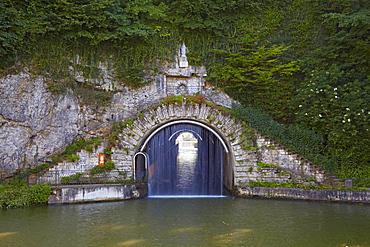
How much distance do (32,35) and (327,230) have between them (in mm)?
15389

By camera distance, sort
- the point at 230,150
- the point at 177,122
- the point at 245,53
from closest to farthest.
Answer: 1. the point at 177,122
2. the point at 230,150
3. the point at 245,53

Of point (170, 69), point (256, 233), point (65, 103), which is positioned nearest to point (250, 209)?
point (256, 233)

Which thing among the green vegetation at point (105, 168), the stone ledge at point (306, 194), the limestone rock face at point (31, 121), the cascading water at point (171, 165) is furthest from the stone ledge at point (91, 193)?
the stone ledge at point (306, 194)

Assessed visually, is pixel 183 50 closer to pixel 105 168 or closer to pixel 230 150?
pixel 230 150

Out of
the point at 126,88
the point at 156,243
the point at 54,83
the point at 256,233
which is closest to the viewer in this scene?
the point at 156,243

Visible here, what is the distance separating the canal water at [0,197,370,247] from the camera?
9.17 metres

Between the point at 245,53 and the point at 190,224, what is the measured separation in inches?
459

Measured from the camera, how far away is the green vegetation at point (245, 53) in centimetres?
1574

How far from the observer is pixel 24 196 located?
515 inches

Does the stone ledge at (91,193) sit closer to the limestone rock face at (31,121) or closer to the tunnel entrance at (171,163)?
the tunnel entrance at (171,163)

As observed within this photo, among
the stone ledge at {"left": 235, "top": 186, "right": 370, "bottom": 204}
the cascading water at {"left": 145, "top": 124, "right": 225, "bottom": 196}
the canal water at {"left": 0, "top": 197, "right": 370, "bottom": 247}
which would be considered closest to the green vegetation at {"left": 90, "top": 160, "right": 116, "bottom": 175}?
the canal water at {"left": 0, "top": 197, "right": 370, "bottom": 247}

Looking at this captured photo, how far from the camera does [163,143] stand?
682 inches

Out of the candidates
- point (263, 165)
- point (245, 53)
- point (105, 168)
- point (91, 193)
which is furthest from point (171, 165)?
point (245, 53)

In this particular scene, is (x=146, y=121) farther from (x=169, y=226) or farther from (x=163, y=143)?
(x=169, y=226)
